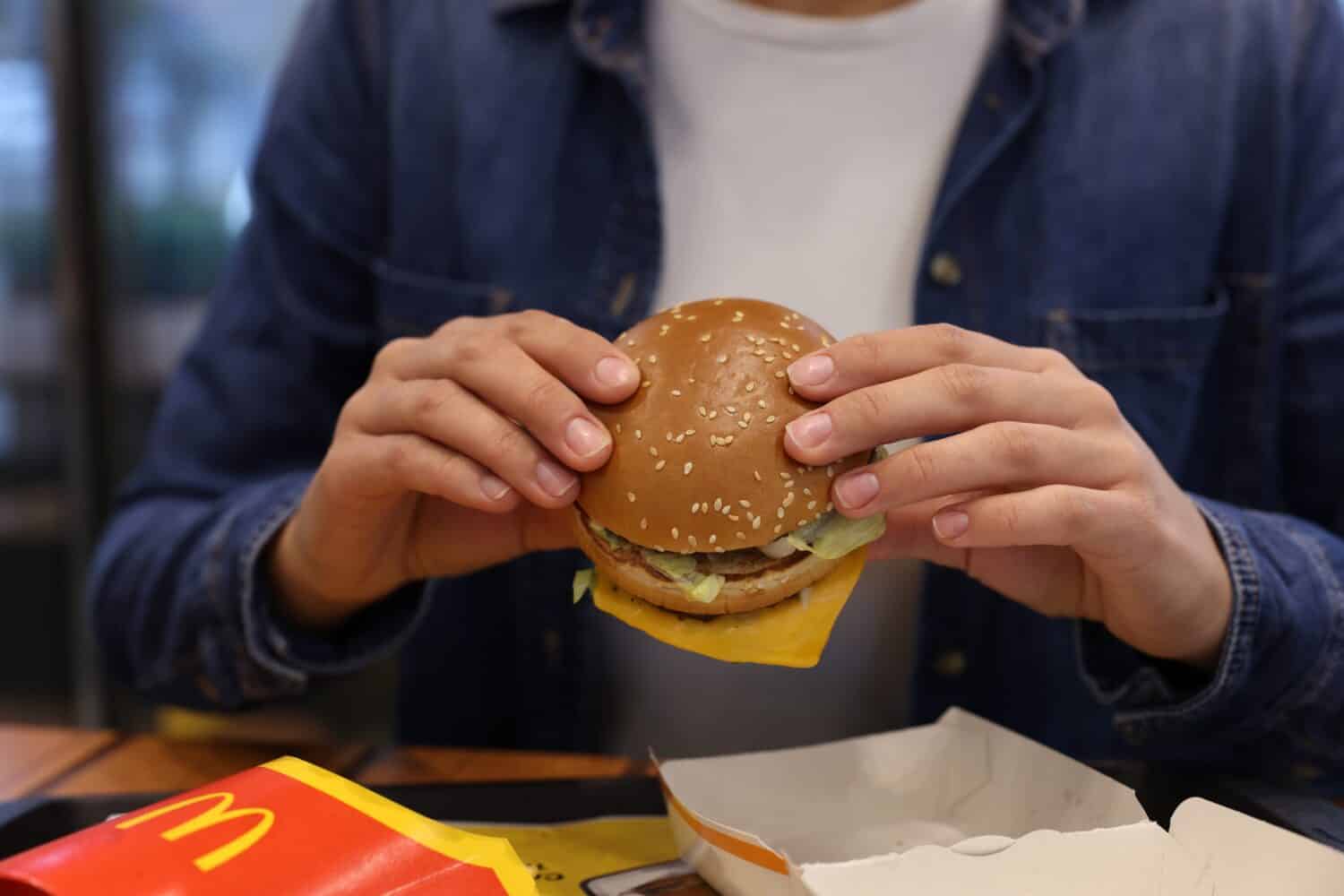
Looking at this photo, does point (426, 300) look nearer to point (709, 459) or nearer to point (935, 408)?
point (709, 459)

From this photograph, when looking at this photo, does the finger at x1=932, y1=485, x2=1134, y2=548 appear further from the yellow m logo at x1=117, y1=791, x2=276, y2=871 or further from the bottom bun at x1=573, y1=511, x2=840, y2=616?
the yellow m logo at x1=117, y1=791, x2=276, y2=871

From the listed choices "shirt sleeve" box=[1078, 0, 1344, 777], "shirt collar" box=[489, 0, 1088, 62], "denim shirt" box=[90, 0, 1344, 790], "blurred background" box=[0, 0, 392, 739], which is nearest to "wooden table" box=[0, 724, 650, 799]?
"denim shirt" box=[90, 0, 1344, 790]

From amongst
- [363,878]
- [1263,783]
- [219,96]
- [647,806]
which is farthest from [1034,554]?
[219,96]

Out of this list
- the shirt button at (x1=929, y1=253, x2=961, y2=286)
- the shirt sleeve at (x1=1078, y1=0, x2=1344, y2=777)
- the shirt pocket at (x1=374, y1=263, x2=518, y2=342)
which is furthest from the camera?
the shirt pocket at (x1=374, y1=263, x2=518, y2=342)

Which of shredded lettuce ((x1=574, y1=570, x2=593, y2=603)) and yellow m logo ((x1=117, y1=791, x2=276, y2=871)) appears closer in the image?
yellow m logo ((x1=117, y1=791, x2=276, y2=871))

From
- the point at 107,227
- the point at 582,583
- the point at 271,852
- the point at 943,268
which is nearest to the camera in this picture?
the point at 271,852

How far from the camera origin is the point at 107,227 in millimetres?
3545

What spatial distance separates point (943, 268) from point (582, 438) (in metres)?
0.70

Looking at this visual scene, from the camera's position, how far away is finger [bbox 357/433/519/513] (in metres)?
1.12

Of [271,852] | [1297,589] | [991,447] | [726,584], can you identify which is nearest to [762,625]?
[726,584]

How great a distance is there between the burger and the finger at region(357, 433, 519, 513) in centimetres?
9

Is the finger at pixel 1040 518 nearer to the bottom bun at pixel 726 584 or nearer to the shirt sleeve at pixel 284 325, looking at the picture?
the bottom bun at pixel 726 584

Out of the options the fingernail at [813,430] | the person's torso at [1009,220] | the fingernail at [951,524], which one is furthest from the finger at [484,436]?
the person's torso at [1009,220]

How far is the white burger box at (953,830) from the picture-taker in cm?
92
